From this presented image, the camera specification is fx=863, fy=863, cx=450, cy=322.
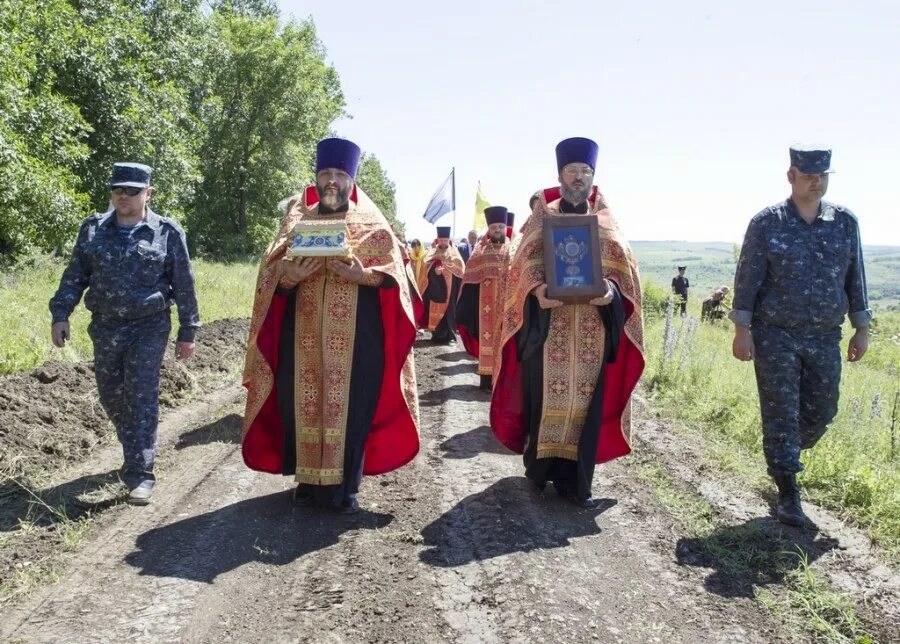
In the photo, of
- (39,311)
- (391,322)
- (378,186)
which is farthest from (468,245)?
(378,186)

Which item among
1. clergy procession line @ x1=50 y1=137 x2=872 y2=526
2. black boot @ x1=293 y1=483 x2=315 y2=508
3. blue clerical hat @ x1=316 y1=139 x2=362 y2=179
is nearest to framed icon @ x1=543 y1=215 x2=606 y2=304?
clergy procession line @ x1=50 y1=137 x2=872 y2=526

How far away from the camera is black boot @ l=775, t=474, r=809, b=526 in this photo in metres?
4.98

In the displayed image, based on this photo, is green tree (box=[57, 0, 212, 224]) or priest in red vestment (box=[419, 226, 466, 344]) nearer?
priest in red vestment (box=[419, 226, 466, 344])

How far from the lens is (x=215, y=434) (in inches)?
274

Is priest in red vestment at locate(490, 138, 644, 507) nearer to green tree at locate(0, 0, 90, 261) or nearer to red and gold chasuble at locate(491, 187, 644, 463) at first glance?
red and gold chasuble at locate(491, 187, 644, 463)

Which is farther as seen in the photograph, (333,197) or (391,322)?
(391,322)

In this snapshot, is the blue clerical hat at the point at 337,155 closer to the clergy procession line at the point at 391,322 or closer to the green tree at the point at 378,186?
the clergy procession line at the point at 391,322

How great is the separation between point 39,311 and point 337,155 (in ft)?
24.9

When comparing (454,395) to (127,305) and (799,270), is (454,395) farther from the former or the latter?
(799,270)

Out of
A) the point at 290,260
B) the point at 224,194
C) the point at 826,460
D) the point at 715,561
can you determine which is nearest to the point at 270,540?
the point at 290,260

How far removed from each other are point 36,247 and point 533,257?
1512 centimetres

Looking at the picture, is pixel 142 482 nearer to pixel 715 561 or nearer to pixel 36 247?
pixel 715 561

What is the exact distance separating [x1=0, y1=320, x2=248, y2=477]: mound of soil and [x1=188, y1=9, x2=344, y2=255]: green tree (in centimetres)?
3215

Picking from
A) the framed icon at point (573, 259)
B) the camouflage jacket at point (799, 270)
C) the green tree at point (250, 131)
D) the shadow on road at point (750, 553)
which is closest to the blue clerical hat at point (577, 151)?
the framed icon at point (573, 259)
